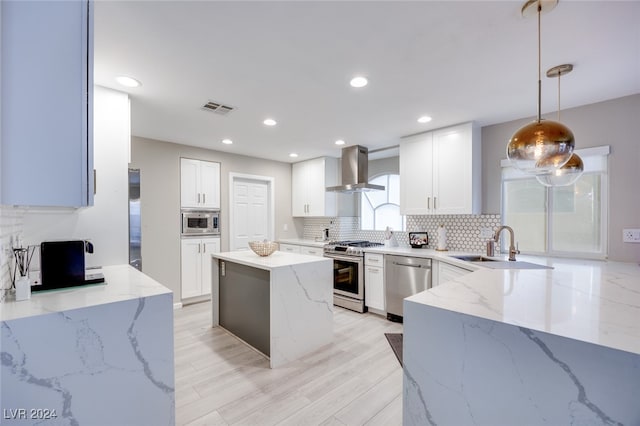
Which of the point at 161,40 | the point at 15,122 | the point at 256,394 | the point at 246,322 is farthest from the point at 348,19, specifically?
the point at 246,322

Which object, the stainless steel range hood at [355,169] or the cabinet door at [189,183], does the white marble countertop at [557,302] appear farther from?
the cabinet door at [189,183]

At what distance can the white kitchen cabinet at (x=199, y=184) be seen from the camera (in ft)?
13.6

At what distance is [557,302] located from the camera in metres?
1.20

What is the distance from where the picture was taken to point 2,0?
1.08 m

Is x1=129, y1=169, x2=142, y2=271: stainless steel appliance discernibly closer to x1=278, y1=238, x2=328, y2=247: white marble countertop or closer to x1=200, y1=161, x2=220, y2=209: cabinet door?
x1=200, y1=161, x2=220, y2=209: cabinet door

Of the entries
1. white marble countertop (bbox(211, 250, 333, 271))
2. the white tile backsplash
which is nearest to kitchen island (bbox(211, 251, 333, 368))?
white marble countertop (bbox(211, 250, 333, 271))

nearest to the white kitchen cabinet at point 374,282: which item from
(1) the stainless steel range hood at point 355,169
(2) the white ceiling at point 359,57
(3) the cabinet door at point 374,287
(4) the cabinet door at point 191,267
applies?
(3) the cabinet door at point 374,287

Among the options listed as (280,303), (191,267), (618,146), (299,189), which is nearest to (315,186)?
(299,189)

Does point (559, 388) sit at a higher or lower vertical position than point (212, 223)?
lower

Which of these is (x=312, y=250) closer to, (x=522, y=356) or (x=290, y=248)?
(x=290, y=248)

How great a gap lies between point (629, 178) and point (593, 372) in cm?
269

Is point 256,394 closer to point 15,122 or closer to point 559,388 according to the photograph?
point 559,388

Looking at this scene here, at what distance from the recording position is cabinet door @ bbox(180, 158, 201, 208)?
162 inches

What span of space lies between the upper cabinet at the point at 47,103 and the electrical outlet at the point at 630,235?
13.0ft
